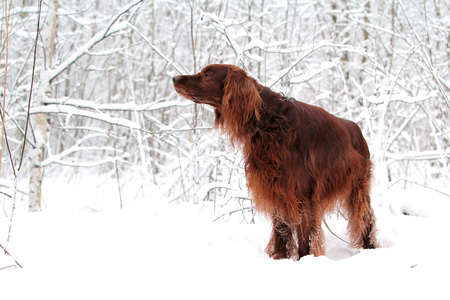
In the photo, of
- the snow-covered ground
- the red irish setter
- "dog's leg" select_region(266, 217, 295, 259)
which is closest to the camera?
the snow-covered ground

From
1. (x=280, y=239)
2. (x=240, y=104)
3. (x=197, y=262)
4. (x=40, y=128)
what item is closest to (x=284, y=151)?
(x=240, y=104)

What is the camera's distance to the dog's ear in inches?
78.3

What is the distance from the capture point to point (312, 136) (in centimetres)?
201

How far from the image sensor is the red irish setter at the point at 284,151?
1975 millimetres

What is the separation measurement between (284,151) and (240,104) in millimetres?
355

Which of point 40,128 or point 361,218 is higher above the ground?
point 40,128

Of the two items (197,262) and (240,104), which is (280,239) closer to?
(197,262)

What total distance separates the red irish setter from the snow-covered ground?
266 millimetres

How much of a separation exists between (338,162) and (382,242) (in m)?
0.73

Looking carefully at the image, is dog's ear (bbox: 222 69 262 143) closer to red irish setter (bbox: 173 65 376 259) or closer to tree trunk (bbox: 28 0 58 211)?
red irish setter (bbox: 173 65 376 259)

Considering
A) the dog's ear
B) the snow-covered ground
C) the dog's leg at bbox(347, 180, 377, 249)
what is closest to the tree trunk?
the snow-covered ground

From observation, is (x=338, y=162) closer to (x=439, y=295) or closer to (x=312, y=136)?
(x=312, y=136)

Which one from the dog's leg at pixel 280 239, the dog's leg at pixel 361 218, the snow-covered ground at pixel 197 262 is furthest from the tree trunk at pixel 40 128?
the dog's leg at pixel 361 218

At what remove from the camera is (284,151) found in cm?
194
